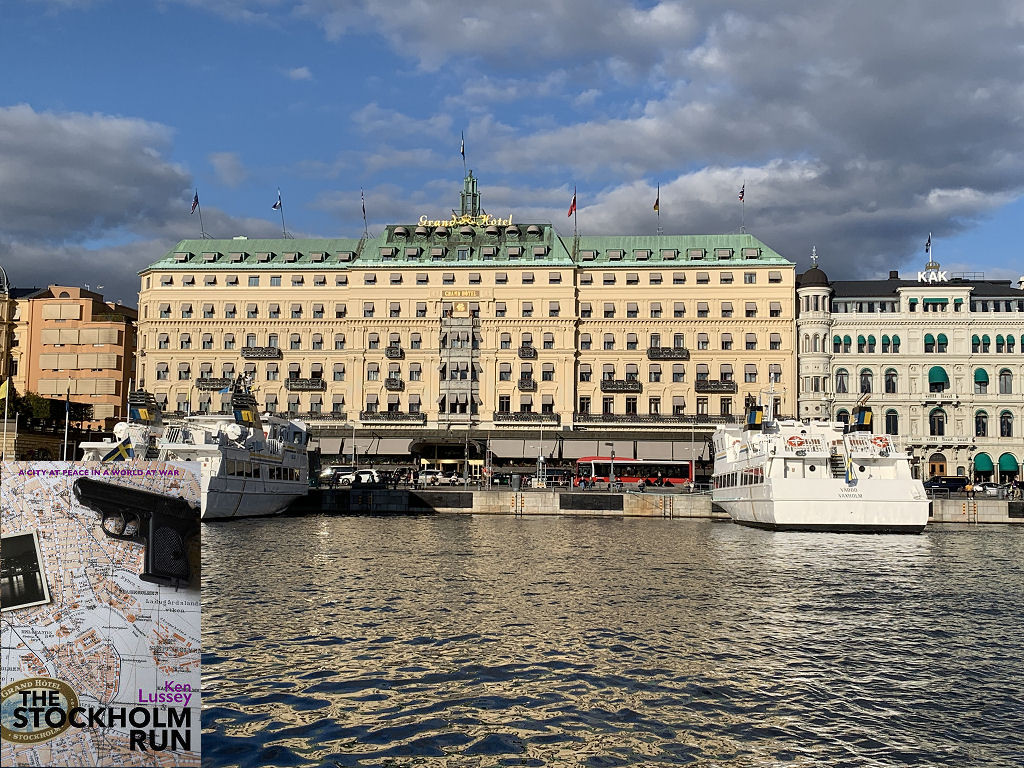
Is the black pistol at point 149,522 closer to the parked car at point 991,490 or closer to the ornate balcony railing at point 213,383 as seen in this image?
the parked car at point 991,490

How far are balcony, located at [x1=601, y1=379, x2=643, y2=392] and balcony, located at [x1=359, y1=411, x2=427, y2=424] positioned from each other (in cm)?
2048

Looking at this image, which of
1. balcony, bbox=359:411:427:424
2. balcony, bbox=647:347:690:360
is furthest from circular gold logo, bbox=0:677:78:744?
balcony, bbox=647:347:690:360

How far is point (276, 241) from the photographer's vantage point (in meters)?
114

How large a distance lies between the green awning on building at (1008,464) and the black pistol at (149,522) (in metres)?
105

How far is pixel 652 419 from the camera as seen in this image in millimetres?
101000

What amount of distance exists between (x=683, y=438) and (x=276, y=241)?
55249 millimetres

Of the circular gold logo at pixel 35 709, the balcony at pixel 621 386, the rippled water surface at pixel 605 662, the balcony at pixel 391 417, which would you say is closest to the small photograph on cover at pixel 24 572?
the circular gold logo at pixel 35 709

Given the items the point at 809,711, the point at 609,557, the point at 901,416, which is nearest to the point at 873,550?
the point at 609,557

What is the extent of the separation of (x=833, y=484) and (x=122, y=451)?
43.4 m

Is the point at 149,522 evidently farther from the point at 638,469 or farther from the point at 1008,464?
the point at 1008,464

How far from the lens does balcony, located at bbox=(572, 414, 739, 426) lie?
328ft

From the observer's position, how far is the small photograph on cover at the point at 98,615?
807cm

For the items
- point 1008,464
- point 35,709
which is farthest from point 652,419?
point 35,709

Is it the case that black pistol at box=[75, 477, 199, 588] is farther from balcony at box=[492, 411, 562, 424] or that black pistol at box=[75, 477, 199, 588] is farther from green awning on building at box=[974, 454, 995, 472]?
green awning on building at box=[974, 454, 995, 472]
